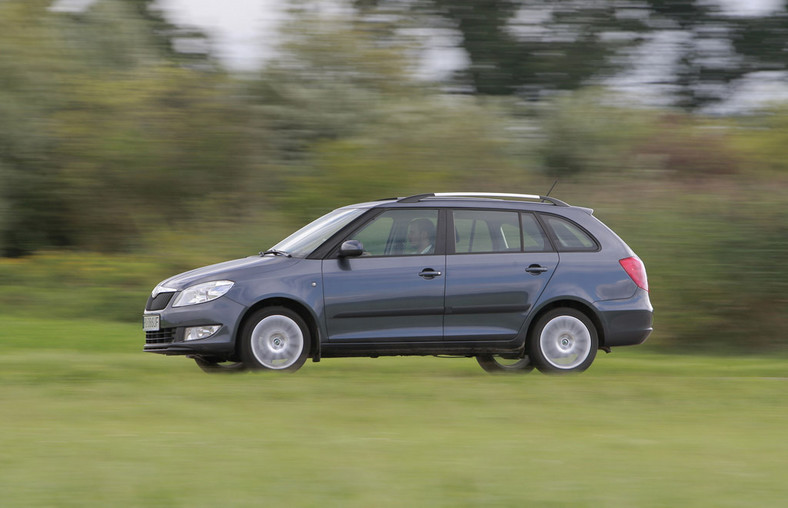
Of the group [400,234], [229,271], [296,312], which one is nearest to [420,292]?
[400,234]

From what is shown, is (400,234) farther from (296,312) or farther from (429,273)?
(296,312)

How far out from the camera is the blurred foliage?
20.1m

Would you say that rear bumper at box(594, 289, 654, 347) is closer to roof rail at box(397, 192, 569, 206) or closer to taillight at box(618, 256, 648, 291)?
taillight at box(618, 256, 648, 291)

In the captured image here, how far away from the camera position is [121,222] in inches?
893

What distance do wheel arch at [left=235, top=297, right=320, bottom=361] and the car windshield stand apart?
1.46 feet

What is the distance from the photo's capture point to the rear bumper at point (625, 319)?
36.1 ft

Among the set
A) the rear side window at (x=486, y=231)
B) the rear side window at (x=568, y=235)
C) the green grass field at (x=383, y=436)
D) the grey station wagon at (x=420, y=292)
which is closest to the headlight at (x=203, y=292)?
the grey station wagon at (x=420, y=292)


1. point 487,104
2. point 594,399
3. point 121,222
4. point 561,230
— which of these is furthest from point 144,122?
point 594,399

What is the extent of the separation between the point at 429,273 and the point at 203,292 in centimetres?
198

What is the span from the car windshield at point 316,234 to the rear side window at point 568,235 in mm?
1772

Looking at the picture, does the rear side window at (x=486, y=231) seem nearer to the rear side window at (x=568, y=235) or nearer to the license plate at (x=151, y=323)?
the rear side window at (x=568, y=235)

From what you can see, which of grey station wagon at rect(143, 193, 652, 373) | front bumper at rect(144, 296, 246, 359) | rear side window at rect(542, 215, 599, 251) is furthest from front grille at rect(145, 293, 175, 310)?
rear side window at rect(542, 215, 599, 251)

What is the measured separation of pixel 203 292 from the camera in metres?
10.3

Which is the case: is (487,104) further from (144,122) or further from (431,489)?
(431,489)
